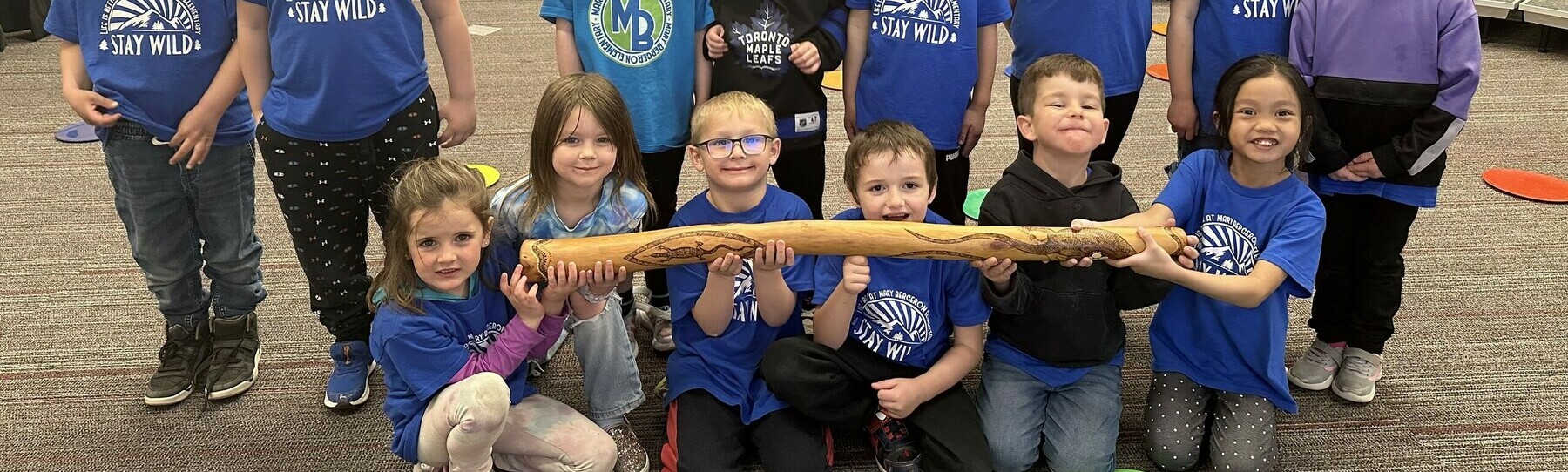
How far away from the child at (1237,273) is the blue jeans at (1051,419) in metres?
0.10

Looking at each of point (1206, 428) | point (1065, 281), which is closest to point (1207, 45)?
point (1065, 281)

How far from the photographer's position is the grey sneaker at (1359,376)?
7.12 feet

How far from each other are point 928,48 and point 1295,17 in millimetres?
702

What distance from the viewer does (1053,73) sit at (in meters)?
1.99

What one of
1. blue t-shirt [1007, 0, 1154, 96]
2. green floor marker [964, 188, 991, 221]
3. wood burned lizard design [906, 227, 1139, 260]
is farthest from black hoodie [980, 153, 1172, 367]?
green floor marker [964, 188, 991, 221]

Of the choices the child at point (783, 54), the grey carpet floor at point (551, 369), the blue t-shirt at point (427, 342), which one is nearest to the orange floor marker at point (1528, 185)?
the grey carpet floor at point (551, 369)

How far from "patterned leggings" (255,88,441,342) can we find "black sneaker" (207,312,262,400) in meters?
0.27

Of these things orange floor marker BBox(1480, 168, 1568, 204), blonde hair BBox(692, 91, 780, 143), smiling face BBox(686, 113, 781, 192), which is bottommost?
orange floor marker BBox(1480, 168, 1568, 204)

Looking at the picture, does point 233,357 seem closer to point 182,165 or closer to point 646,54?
point 182,165

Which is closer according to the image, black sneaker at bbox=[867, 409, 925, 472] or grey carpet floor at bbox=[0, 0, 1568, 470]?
black sneaker at bbox=[867, 409, 925, 472]

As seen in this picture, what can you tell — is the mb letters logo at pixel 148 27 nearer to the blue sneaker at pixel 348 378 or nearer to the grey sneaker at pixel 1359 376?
the blue sneaker at pixel 348 378

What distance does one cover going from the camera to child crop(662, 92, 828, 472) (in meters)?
1.92

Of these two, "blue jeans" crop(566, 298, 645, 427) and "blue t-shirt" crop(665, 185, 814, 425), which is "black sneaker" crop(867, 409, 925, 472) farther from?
"blue jeans" crop(566, 298, 645, 427)

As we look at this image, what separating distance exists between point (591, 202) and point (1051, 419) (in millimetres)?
929
